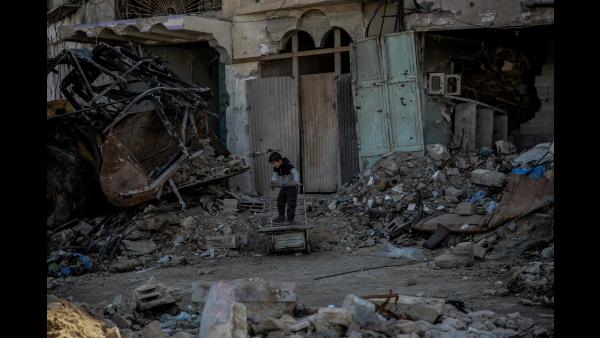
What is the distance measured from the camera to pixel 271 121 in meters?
15.2

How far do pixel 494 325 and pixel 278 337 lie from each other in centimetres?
172

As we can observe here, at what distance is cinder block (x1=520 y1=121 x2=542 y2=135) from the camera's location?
47.9 ft

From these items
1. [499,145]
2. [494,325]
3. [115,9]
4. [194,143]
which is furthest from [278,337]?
[115,9]

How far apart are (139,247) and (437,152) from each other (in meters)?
5.64

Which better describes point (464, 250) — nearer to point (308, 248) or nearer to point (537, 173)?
point (537, 173)

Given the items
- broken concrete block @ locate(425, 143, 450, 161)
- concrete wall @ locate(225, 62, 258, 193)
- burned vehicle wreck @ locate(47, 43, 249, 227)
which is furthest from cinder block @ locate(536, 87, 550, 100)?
burned vehicle wreck @ locate(47, 43, 249, 227)

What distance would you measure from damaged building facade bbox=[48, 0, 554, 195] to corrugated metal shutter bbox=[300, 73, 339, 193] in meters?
0.02

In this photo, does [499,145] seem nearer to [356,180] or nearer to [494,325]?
[356,180]

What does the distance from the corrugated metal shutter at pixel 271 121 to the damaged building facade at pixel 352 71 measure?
0.9 inches

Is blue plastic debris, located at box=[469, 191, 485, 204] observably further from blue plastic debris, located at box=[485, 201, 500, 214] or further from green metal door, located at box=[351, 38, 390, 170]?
green metal door, located at box=[351, 38, 390, 170]

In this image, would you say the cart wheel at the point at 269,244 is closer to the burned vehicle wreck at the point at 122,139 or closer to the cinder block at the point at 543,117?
the burned vehicle wreck at the point at 122,139

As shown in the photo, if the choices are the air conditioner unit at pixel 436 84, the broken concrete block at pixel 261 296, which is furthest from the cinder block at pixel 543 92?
the broken concrete block at pixel 261 296
